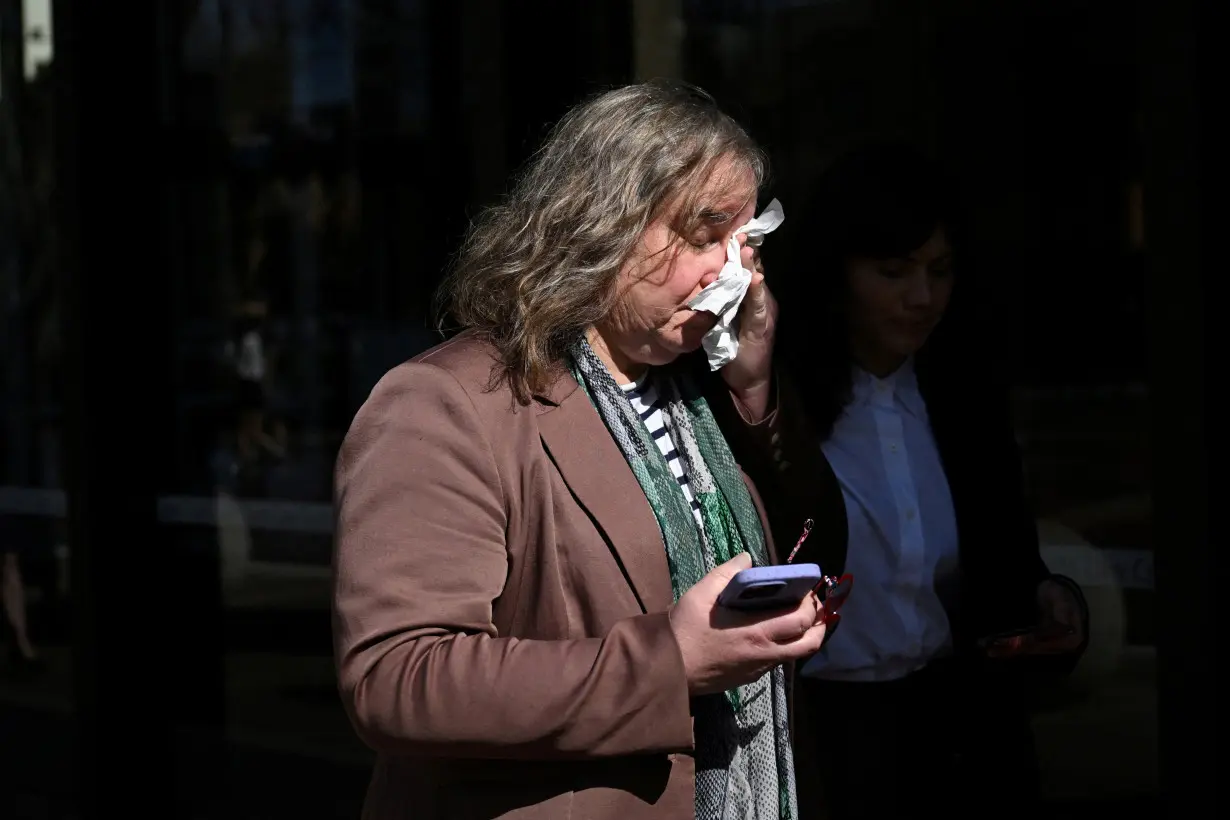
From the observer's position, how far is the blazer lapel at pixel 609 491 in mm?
1992

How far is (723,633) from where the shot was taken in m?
1.87

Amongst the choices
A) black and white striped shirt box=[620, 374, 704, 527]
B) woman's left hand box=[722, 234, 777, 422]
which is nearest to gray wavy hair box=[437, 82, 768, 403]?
black and white striped shirt box=[620, 374, 704, 527]

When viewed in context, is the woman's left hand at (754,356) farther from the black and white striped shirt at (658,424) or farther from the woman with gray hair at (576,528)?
the black and white striped shirt at (658,424)

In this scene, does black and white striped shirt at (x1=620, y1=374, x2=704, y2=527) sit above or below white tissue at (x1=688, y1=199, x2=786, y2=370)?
below

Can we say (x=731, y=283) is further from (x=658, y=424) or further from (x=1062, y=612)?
(x=1062, y=612)

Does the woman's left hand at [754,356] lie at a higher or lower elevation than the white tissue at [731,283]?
lower

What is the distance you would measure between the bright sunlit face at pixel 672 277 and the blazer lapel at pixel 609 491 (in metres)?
0.15

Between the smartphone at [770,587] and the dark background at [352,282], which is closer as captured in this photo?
the smartphone at [770,587]

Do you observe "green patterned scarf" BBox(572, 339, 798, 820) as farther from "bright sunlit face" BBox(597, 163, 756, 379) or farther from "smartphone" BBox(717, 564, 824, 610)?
"smartphone" BBox(717, 564, 824, 610)

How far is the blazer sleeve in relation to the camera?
1.83 meters

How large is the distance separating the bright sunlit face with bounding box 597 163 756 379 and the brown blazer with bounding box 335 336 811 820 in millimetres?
120

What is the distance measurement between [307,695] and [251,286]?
1.60 metres

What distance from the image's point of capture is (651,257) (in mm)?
2104

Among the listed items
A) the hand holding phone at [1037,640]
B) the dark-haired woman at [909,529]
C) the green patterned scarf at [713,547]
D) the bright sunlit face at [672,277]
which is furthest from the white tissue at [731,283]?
the hand holding phone at [1037,640]
